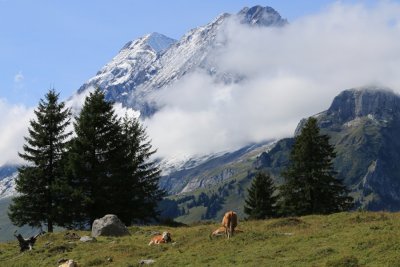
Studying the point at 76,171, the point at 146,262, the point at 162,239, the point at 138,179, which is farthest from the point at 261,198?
the point at 146,262

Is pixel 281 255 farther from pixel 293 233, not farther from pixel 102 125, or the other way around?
pixel 102 125

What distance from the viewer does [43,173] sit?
56.5 m

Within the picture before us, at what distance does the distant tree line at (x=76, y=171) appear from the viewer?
5462 centimetres

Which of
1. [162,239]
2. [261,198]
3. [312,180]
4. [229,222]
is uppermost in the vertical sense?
[312,180]

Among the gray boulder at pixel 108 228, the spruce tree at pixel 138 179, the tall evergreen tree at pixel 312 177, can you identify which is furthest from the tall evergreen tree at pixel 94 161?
the tall evergreen tree at pixel 312 177

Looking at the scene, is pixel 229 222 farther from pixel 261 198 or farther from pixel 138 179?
pixel 261 198

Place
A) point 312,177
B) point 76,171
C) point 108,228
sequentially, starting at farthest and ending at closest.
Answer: point 312,177, point 76,171, point 108,228

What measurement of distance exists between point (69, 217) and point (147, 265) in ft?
96.6

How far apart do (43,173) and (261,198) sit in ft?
126

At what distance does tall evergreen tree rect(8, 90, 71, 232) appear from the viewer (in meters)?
55.6

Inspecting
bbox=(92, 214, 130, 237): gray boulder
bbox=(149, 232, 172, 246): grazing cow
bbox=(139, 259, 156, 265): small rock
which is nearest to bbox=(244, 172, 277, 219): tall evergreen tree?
bbox=(92, 214, 130, 237): gray boulder

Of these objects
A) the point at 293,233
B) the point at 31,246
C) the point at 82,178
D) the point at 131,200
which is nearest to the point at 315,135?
the point at 131,200

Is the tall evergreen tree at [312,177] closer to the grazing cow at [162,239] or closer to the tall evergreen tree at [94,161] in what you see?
the tall evergreen tree at [94,161]

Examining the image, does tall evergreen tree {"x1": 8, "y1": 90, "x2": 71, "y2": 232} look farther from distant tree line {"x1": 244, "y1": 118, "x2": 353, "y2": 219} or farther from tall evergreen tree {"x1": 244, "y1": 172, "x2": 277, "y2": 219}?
tall evergreen tree {"x1": 244, "y1": 172, "x2": 277, "y2": 219}
